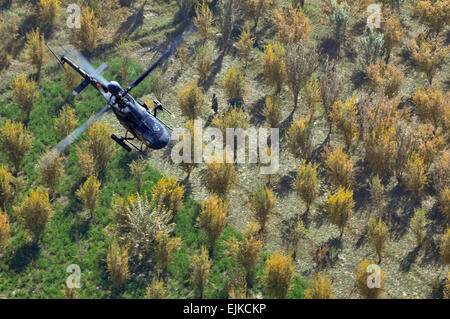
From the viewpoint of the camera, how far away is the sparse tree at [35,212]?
15453 mm

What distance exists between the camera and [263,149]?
18781 millimetres

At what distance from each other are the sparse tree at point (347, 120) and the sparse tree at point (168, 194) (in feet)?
18.7

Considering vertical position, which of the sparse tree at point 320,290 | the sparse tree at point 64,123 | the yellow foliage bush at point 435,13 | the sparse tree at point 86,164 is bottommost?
the sparse tree at point 320,290

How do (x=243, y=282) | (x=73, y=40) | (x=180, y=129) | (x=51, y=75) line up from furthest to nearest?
(x=73, y=40) < (x=51, y=75) < (x=180, y=129) < (x=243, y=282)

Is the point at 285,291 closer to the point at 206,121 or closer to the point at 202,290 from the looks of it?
the point at 202,290

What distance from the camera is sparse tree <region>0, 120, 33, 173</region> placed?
56.9 ft

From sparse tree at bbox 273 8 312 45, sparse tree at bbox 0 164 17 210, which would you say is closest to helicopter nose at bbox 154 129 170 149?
sparse tree at bbox 0 164 17 210

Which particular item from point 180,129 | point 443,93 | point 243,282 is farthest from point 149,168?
point 443,93

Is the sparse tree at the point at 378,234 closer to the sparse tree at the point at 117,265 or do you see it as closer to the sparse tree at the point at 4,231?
the sparse tree at the point at 117,265

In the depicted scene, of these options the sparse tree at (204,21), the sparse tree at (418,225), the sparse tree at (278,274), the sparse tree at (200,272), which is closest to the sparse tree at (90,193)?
the sparse tree at (200,272)

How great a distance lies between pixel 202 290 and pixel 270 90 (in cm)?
878

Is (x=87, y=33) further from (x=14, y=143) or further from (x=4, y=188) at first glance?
(x=4, y=188)

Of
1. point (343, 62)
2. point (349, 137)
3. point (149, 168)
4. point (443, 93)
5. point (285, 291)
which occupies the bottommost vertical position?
point (285, 291)

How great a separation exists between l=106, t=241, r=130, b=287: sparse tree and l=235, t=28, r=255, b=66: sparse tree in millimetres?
10028
